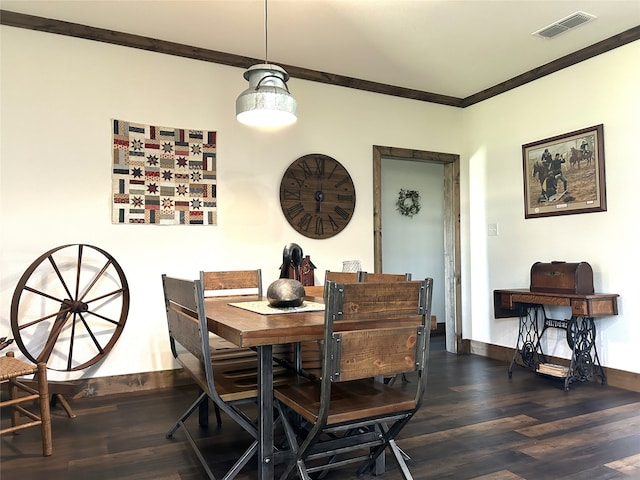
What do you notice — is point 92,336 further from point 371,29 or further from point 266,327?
point 371,29

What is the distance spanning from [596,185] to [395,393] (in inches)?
114

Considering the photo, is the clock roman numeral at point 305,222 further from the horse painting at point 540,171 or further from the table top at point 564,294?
the horse painting at point 540,171

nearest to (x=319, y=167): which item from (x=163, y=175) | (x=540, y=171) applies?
(x=163, y=175)

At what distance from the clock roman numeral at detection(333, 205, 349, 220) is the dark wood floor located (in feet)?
5.68

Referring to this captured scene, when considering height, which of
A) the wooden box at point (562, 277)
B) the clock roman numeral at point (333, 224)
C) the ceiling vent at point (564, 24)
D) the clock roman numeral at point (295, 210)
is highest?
the ceiling vent at point (564, 24)

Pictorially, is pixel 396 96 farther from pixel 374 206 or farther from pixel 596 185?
pixel 596 185

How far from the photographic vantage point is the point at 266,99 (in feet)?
7.50

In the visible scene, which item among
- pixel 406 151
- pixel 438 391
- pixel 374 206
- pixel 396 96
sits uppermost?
pixel 396 96

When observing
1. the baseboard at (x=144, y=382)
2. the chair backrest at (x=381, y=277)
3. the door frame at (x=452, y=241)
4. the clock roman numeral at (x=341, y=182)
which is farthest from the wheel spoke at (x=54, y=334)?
the door frame at (x=452, y=241)

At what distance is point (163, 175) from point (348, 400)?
2.59 meters

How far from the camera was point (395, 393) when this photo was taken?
1942 mm

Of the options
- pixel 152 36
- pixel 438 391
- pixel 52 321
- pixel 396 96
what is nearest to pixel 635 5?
pixel 396 96

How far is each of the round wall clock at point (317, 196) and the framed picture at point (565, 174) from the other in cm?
166

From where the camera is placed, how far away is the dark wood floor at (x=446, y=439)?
7.29 ft
